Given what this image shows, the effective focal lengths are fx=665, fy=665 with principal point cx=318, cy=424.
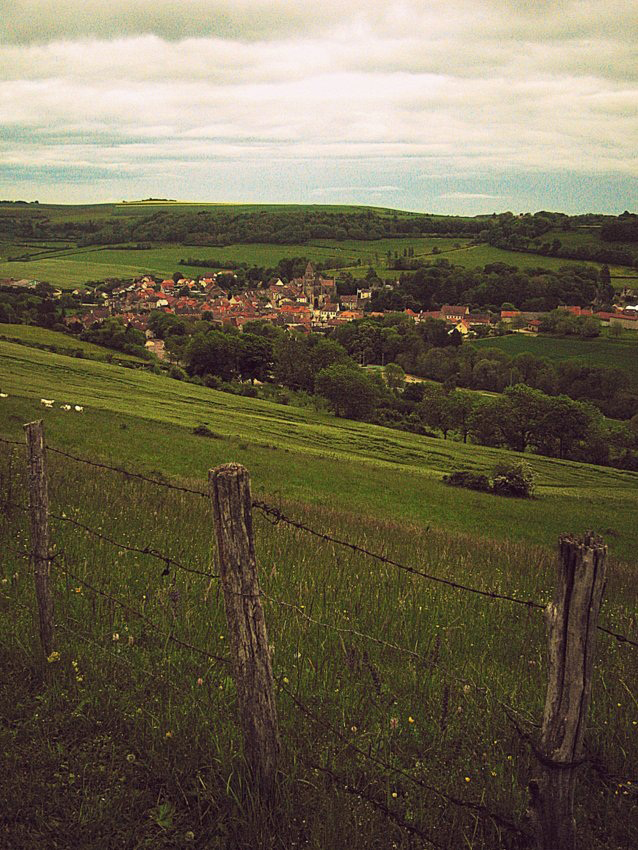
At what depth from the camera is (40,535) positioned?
15.3ft

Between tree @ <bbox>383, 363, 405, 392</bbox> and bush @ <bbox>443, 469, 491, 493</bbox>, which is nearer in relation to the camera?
bush @ <bbox>443, 469, 491, 493</bbox>

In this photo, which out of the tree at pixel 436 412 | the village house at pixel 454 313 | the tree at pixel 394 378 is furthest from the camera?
the village house at pixel 454 313

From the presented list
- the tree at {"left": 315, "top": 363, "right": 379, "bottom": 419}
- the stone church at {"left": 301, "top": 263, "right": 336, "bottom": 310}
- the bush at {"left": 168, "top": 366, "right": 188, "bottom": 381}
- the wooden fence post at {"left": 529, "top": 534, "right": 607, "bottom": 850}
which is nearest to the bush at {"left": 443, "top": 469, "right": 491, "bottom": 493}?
the tree at {"left": 315, "top": 363, "right": 379, "bottom": 419}

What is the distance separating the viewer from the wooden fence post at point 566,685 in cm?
261

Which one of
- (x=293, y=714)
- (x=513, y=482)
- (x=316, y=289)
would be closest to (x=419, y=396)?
(x=513, y=482)

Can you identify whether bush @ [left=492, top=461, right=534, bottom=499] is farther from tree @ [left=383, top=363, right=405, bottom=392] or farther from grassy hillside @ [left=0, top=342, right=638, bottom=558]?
tree @ [left=383, top=363, right=405, bottom=392]

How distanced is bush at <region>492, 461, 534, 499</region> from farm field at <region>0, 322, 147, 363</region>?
4143 centimetres

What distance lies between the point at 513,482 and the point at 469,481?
10.9ft

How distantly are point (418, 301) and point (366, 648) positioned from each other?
165 metres

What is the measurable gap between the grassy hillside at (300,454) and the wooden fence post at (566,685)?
18.0 m

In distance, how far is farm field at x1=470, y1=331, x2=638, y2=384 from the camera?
108m

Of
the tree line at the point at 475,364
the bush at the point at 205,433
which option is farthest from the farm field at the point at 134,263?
the bush at the point at 205,433

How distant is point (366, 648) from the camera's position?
5.15m

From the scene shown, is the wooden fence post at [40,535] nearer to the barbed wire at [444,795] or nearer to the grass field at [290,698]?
the grass field at [290,698]
